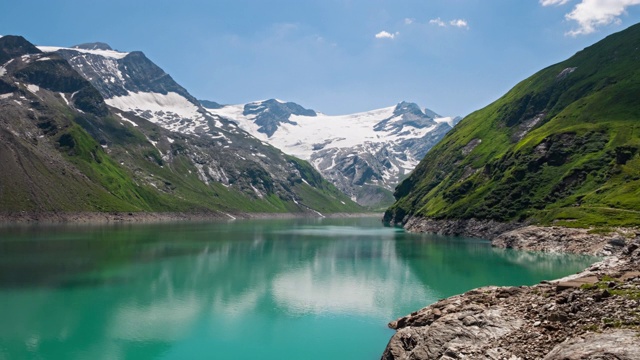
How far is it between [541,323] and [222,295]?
46875mm

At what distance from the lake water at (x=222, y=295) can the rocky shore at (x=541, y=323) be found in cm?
841

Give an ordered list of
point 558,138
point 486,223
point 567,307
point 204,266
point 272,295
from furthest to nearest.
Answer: point 558,138
point 486,223
point 204,266
point 272,295
point 567,307

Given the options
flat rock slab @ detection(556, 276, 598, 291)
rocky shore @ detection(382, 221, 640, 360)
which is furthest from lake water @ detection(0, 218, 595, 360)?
flat rock slab @ detection(556, 276, 598, 291)

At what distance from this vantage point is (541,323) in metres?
28.5

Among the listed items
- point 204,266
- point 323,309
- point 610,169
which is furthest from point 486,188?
point 323,309

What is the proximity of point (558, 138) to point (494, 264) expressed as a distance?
99.8 metres

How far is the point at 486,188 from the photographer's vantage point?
175500mm

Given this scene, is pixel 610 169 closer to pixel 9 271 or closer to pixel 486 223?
pixel 486 223

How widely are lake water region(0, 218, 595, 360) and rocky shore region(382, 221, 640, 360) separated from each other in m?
8.41

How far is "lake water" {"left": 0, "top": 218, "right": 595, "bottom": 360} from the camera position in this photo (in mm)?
42094

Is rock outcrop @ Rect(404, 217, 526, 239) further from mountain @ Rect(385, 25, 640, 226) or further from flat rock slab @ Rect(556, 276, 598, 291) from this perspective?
flat rock slab @ Rect(556, 276, 598, 291)

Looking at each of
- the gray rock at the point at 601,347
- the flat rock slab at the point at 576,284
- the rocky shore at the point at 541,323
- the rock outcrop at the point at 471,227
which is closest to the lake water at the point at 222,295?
the rocky shore at the point at 541,323

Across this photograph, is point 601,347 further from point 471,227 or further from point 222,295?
point 471,227

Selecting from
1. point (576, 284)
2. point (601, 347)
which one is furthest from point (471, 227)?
point (601, 347)
